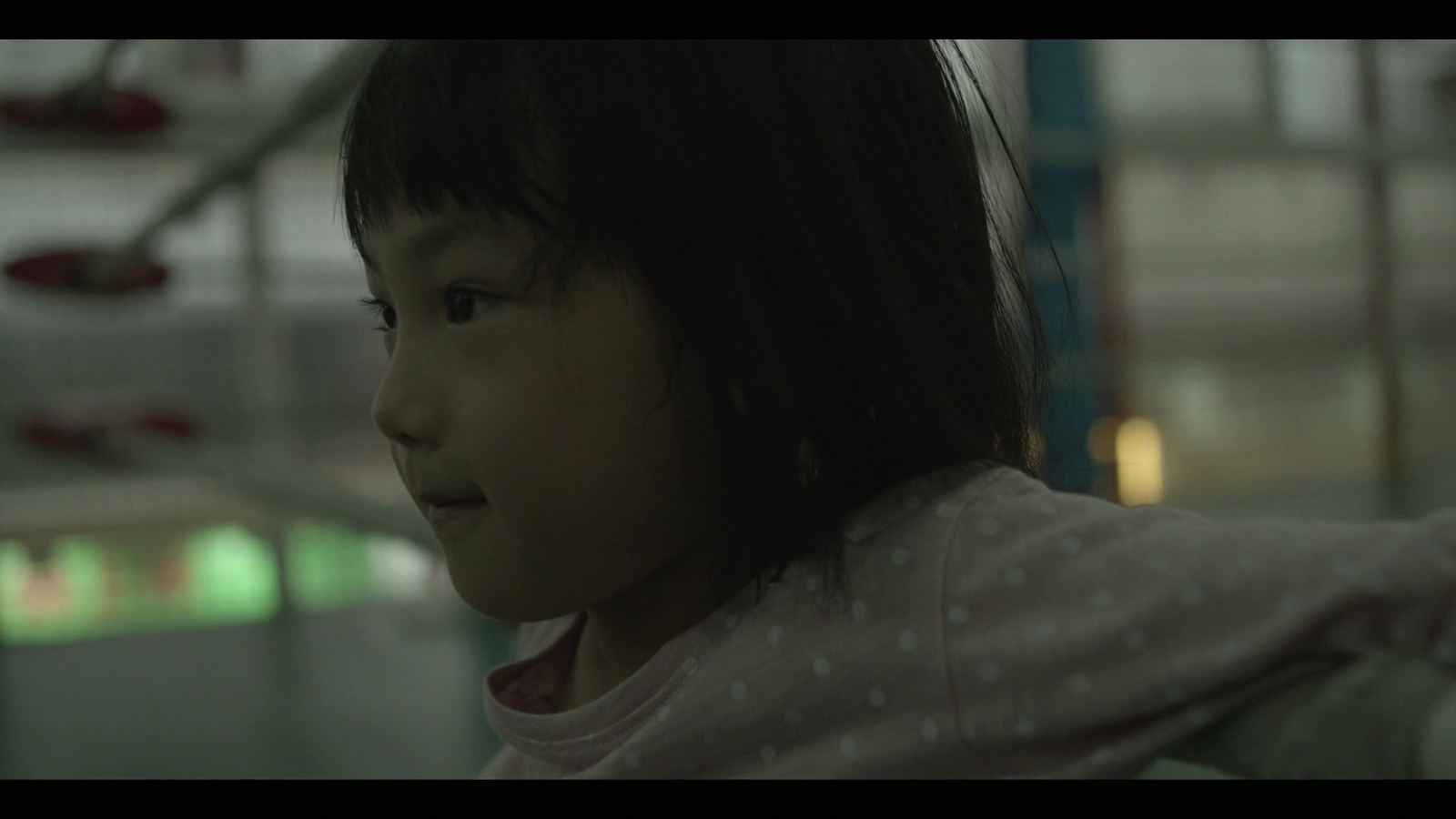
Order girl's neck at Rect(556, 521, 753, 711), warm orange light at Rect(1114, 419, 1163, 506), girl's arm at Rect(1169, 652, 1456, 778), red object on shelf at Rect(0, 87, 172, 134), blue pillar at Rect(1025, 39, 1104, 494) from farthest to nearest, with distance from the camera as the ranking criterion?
1. warm orange light at Rect(1114, 419, 1163, 506)
2. red object on shelf at Rect(0, 87, 172, 134)
3. blue pillar at Rect(1025, 39, 1104, 494)
4. girl's neck at Rect(556, 521, 753, 711)
5. girl's arm at Rect(1169, 652, 1456, 778)

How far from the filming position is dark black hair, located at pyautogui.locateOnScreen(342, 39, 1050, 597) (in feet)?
0.91

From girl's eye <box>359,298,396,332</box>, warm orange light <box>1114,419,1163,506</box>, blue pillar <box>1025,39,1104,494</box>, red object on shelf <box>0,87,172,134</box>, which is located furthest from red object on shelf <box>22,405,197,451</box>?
warm orange light <box>1114,419,1163,506</box>

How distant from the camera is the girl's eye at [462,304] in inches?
11.6

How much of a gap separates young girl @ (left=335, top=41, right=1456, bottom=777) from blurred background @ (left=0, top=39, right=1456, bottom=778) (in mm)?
110

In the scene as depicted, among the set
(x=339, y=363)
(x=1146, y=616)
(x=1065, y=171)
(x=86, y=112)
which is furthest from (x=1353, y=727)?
(x=339, y=363)

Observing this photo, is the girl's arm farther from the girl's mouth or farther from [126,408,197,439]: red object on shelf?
[126,408,197,439]: red object on shelf

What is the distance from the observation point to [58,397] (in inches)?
60.8

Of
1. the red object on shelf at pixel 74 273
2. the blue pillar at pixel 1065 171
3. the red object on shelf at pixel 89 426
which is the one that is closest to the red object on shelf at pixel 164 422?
the red object on shelf at pixel 89 426

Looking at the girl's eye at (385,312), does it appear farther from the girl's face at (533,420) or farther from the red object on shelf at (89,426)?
the red object on shelf at (89,426)

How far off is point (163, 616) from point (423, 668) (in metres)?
0.82

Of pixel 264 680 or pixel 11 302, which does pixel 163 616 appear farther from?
pixel 264 680

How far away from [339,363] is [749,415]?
1.64 meters

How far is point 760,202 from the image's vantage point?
0.92 feet

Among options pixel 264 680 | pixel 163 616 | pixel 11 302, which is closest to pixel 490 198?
pixel 264 680
